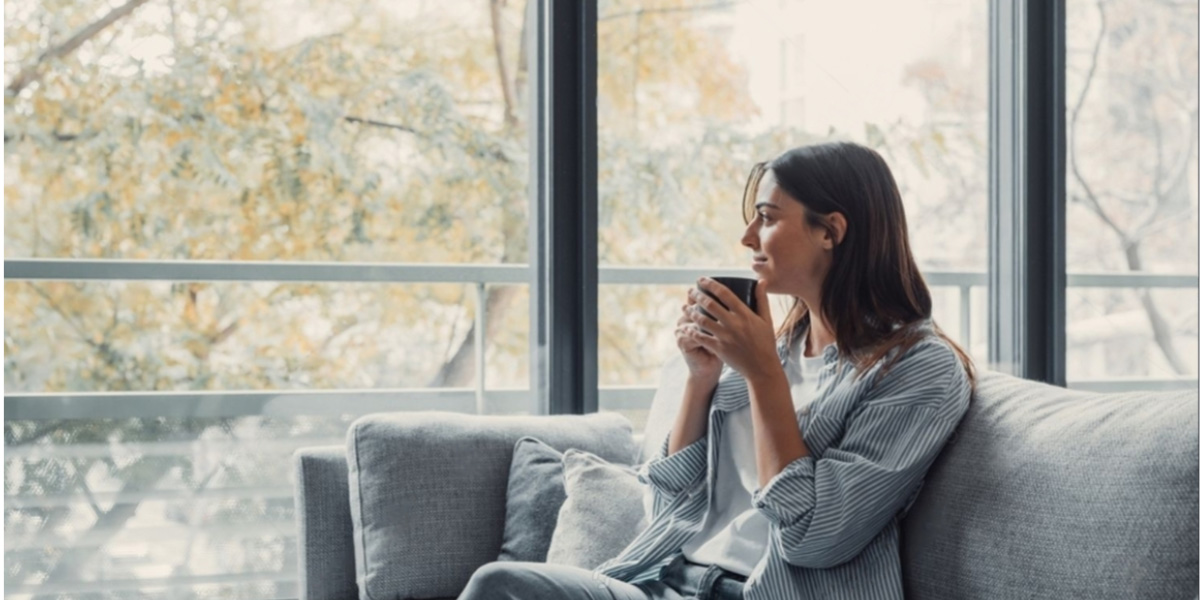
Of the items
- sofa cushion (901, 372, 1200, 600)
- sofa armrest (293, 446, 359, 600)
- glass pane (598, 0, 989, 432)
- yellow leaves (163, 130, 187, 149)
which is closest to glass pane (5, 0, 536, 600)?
Answer: yellow leaves (163, 130, 187, 149)

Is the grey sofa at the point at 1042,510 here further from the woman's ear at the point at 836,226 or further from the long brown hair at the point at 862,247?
the woman's ear at the point at 836,226

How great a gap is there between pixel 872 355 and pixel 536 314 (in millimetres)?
1152

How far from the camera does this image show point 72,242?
2520 mm

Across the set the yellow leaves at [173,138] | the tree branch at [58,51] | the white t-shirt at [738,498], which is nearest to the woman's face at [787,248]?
the white t-shirt at [738,498]

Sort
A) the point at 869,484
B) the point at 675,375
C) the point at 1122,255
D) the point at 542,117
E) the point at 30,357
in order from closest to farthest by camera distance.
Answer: the point at 869,484
the point at 675,375
the point at 30,357
the point at 542,117
the point at 1122,255

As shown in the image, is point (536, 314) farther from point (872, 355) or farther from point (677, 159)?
point (872, 355)

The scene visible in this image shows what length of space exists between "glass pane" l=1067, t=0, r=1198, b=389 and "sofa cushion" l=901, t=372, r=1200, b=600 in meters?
1.58

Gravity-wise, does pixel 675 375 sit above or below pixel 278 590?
above

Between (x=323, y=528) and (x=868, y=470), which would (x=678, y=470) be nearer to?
(x=868, y=470)

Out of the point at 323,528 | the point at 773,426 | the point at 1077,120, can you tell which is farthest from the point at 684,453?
the point at 1077,120

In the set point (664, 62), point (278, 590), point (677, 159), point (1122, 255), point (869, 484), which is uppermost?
point (664, 62)

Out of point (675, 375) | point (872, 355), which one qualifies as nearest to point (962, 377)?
point (872, 355)

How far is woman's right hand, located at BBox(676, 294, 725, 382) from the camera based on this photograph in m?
1.85

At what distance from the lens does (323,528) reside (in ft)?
6.96
